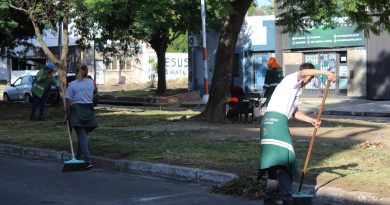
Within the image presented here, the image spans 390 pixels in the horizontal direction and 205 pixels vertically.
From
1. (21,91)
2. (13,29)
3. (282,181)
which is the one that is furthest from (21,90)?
(282,181)

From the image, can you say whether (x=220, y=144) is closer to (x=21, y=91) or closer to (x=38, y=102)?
(x=38, y=102)

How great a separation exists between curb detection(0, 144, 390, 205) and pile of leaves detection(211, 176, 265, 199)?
0.43m

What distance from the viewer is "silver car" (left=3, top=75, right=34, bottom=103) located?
3297 cm

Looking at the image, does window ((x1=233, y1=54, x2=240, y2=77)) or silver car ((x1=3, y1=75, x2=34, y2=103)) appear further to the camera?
window ((x1=233, y1=54, x2=240, y2=77))

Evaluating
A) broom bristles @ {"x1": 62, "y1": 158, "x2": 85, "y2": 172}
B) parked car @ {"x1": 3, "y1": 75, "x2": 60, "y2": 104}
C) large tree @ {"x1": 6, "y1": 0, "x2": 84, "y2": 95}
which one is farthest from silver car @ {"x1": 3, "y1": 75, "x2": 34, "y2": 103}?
broom bristles @ {"x1": 62, "y1": 158, "x2": 85, "y2": 172}

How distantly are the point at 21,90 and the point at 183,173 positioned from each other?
25645mm

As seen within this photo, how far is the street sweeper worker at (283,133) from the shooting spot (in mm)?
6469

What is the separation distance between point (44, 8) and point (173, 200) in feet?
37.0

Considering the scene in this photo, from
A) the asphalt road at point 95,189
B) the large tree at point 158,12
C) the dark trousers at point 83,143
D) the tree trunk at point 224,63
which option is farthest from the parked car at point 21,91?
the dark trousers at point 83,143

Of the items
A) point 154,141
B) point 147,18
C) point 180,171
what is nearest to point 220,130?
point 154,141

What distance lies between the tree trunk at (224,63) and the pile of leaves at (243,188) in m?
8.34

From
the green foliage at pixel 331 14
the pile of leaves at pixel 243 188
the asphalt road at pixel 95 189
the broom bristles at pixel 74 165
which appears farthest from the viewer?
the green foliage at pixel 331 14

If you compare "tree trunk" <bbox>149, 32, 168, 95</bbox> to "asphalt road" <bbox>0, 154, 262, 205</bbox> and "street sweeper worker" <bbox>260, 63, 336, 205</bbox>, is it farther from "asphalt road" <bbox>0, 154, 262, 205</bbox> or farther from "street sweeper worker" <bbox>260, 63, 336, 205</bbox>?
"street sweeper worker" <bbox>260, 63, 336, 205</bbox>

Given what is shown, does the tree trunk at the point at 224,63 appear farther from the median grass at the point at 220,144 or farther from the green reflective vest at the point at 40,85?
the green reflective vest at the point at 40,85
